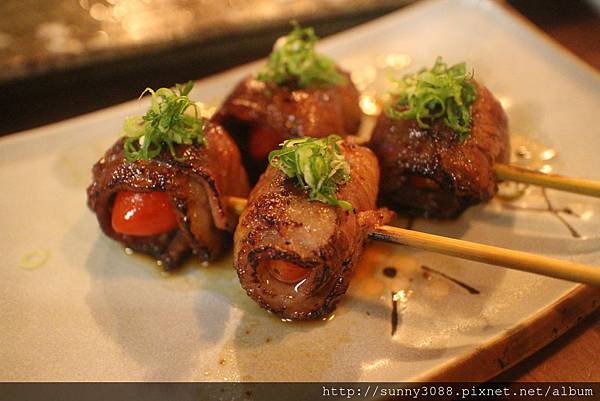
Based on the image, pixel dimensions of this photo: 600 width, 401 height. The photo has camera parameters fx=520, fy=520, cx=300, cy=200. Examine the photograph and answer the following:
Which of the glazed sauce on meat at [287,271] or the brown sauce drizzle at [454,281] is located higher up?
the glazed sauce on meat at [287,271]

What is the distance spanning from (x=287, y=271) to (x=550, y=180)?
5.76ft

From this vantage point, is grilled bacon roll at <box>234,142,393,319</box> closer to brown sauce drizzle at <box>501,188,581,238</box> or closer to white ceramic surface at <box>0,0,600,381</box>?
white ceramic surface at <box>0,0,600,381</box>

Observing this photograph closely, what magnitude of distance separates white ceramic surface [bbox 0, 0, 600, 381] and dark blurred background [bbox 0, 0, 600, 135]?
1.18m

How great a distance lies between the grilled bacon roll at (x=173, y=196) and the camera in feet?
10.1

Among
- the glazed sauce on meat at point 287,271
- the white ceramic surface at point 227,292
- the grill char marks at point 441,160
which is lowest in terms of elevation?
the white ceramic surface at point 227,292

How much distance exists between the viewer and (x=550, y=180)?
126 inches

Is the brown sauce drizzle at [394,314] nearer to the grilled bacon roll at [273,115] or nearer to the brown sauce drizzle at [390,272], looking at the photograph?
the brown sauce drizzle at [390,272]

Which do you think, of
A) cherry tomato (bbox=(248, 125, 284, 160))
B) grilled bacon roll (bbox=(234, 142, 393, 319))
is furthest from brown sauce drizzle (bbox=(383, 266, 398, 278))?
cherry tomato (bbox=(248, 125, 284, 160))

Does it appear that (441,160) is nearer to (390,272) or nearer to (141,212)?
(390,272)

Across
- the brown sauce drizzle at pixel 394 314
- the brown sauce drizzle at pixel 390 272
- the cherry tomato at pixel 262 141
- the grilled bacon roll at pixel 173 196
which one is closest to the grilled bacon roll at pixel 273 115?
the cherry tomato at pixel 262 141

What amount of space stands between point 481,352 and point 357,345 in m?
0.65

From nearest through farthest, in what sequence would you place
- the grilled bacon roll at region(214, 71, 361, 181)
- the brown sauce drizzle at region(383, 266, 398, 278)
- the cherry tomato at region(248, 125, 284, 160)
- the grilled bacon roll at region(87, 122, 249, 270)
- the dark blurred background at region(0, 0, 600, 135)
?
1. the grilled bacon roll at region(87, 122, 249, 270)
2. the brown sauce drizzle at region(383, 266, 398, 278)
3. the grilled bacon roll at region(214, 71, 361, 181)
4. the cherry tomato at region(248, 125, 284, 160)
5. the dark blurred background at region(0, 0, 600, 135)

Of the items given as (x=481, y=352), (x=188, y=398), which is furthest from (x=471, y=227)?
(x=188, y=398)

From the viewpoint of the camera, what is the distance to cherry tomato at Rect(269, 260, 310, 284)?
2.71 metres
